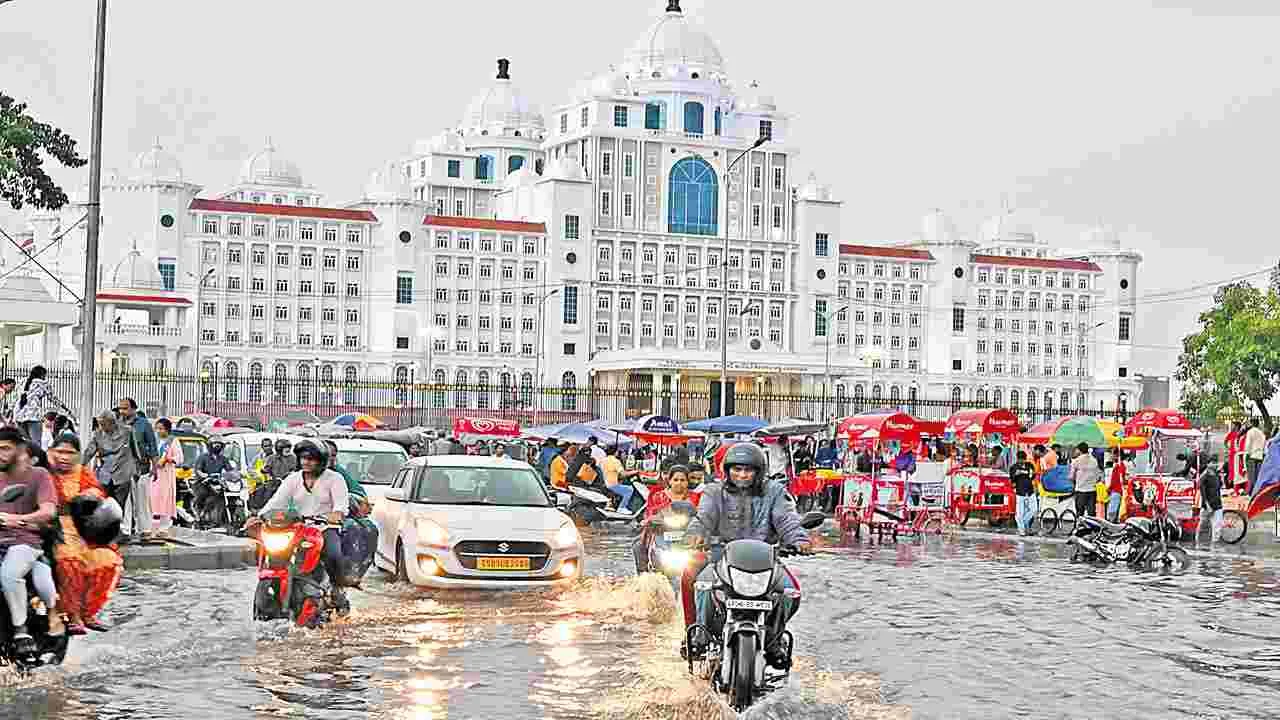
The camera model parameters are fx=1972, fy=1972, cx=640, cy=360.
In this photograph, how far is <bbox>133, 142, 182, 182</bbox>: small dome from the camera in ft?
377

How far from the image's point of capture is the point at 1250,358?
215 ft

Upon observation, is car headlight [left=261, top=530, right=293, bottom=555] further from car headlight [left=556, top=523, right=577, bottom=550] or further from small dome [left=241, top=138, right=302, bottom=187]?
small dome [left=241, top=138, right=302, bottom=187]

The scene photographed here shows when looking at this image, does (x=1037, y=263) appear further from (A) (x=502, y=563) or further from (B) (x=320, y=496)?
(B) (x=320, y=496)

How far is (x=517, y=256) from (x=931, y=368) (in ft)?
98.9

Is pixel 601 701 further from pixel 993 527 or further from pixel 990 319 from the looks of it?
pixel 990 319

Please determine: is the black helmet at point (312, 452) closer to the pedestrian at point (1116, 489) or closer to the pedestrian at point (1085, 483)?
the pedestrian at point (1085, 483)

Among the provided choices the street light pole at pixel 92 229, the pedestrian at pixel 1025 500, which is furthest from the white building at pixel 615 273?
the street light pole at pixel 92 229

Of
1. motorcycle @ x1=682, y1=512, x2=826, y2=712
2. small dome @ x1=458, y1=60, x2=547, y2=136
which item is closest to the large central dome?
small dome @ x1=458, y1=60, x2=547, y2=136

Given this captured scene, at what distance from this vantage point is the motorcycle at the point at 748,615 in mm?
10141

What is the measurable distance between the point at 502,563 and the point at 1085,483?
1398cm

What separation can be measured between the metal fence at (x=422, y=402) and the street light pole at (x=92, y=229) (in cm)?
2817

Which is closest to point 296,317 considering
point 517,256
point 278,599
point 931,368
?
point 517,256

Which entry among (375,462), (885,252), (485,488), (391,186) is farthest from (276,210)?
(485,488)

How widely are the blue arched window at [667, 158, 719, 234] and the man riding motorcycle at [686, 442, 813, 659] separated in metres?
110
